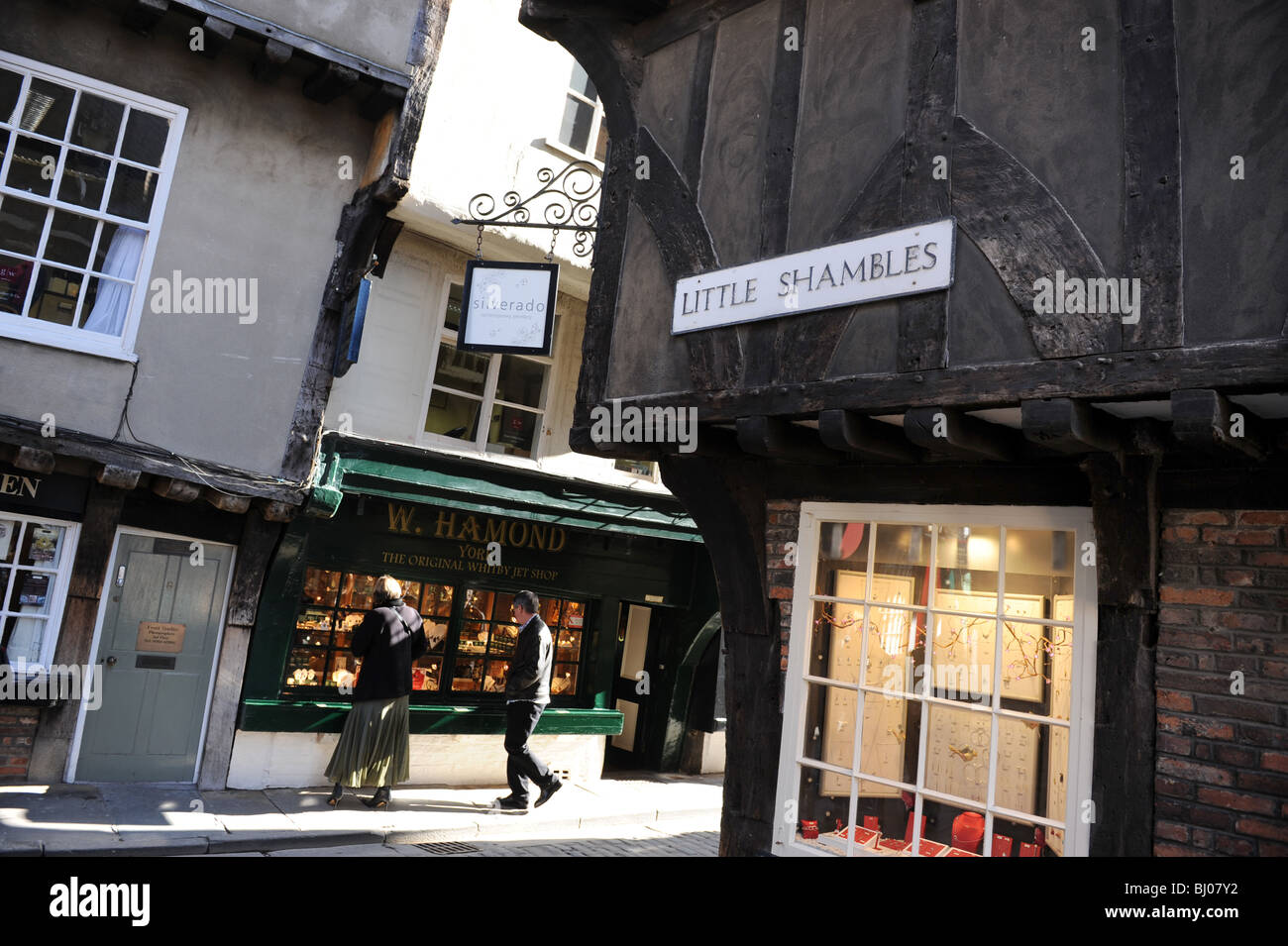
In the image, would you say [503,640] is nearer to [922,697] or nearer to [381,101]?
[381,101]

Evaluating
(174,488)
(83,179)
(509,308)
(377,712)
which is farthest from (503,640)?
(83,179)

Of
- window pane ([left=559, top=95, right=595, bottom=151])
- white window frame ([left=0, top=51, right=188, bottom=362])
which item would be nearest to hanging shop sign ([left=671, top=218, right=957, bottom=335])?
A: white window frame ([left=0, top=51, right=188, bottom=362])

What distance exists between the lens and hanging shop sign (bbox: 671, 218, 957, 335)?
180 inches

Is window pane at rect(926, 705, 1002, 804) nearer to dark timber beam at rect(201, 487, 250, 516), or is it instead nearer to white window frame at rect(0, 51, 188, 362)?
dark timber beam at rect(201, 487, 250, 516)

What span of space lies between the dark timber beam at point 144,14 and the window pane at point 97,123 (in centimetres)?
65

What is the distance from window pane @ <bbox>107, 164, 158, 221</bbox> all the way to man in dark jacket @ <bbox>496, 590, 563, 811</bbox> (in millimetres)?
4782

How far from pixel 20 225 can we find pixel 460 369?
3.94m

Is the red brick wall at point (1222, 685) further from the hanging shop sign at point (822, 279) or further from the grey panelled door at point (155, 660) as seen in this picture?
the grey panelled door at point (155, 660)

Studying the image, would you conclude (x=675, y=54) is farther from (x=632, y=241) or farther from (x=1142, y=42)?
(x=1142, y=42)

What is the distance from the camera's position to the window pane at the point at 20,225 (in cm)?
738

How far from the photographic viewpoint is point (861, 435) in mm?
4730

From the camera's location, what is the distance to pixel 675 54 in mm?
6262
